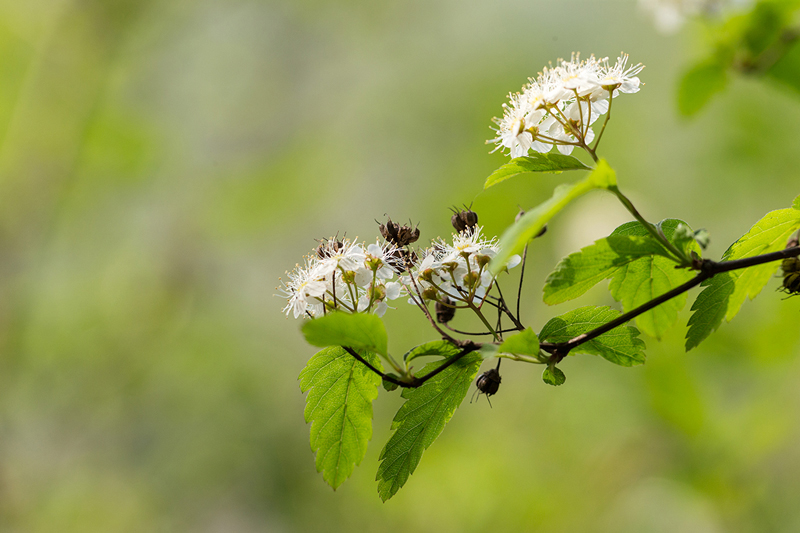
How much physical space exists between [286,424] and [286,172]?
344cm

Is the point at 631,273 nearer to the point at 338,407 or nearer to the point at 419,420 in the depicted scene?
the point at 419,420

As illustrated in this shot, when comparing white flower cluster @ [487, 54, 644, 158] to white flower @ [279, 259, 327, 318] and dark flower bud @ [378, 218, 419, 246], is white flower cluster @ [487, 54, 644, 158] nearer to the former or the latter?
dark flower bud @ [378, 218, 419, 246]

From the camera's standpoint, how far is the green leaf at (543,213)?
65 centimetres

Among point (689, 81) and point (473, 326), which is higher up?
point (473, 326)

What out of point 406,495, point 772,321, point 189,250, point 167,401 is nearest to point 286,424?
point 167,401

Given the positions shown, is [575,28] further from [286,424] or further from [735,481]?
[286,424]

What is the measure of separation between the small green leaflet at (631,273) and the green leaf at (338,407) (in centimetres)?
34

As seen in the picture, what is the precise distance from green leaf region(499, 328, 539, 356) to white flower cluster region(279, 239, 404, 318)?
292 millimetres

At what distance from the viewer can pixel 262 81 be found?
320 inches

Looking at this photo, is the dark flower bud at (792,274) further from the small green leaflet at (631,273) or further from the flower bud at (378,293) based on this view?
the flower bud at (378,293)

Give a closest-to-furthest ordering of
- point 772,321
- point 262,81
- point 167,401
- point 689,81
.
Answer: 1. point 689,81
2. point 772,321
3. point 167,401
4. point 262,81

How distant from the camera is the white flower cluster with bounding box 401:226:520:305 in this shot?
99 cm

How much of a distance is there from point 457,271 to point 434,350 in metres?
0.22

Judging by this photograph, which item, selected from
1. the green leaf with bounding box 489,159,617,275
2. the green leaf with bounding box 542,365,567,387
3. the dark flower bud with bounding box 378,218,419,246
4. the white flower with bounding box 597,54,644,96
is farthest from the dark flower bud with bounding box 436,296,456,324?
the white flower with bounding box 597,54,644,96
